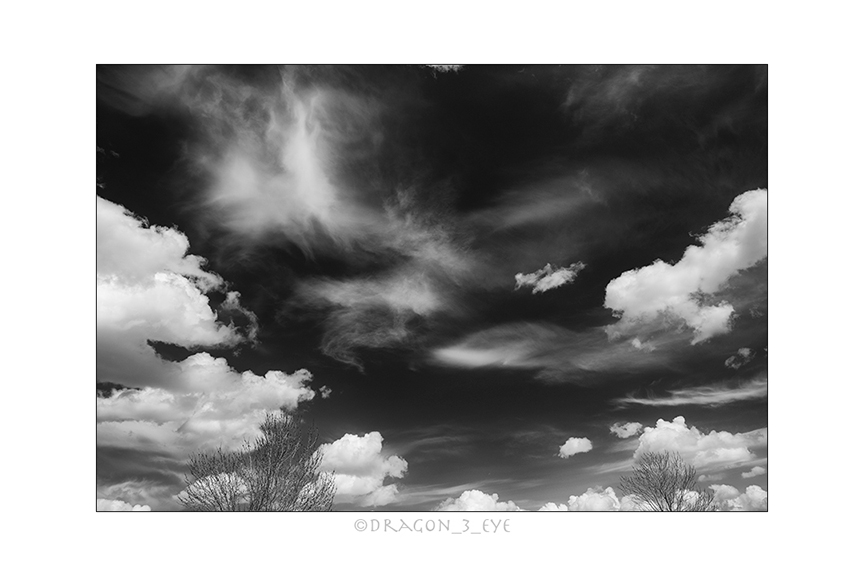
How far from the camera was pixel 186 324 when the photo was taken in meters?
8.23

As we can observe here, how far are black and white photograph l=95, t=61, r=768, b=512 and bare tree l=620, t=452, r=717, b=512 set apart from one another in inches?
1.0

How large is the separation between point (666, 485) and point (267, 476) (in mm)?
4942

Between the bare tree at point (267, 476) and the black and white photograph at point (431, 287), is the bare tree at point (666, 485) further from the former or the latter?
the bare tree at point (267, 476)

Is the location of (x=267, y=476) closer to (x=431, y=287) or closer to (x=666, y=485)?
(x=431, y=287)

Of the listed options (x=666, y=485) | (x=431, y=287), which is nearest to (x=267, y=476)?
(x=431, y=287)

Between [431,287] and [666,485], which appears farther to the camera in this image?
[431,287]

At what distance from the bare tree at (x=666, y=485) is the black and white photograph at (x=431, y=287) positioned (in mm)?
26

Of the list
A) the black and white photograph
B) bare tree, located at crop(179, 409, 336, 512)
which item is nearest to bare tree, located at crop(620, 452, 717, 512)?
the black and white photograph

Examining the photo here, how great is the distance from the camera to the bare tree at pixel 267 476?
7.97m

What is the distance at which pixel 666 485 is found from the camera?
26.3 ft

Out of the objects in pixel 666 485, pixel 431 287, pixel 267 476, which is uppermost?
pixel 431 287
